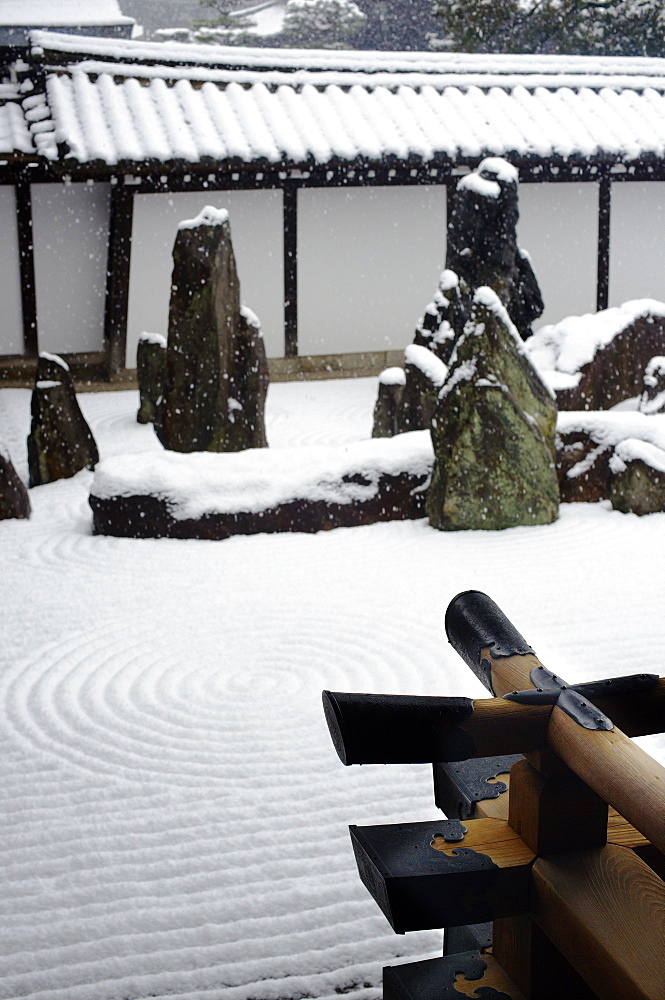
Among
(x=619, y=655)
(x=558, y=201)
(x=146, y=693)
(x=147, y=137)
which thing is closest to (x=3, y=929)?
(x=146, y=693)

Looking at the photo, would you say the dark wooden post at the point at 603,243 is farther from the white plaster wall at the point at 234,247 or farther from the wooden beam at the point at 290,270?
the white plaster wall at the point at 234,247

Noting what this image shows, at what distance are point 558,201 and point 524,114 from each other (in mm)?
1003

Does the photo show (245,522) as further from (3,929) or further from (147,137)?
(147,137)

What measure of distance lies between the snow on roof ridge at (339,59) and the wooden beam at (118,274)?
1.86 meters

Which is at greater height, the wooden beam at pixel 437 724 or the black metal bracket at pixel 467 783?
the wooden beam at pixel 437 724

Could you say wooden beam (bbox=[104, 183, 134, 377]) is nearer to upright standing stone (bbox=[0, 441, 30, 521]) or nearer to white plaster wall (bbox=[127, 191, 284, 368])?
white plaster wall (bbox=[127, 191, 284, 368])

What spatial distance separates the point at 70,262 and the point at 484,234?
4.43m

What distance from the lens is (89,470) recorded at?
7113 millimetres

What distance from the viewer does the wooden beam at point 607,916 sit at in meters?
1.17

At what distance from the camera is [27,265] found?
392 inches

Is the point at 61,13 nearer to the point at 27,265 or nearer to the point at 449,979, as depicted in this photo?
the point at 27,265

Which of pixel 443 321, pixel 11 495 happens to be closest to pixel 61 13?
pixel 443 321

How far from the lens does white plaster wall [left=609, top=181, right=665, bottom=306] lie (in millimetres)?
11711

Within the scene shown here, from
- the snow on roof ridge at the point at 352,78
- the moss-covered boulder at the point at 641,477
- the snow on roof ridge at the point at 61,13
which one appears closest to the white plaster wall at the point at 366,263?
the snow on roof ridge at the point at 352,78
